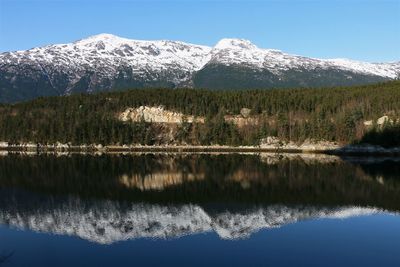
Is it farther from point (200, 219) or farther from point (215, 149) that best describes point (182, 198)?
point (215, 149)

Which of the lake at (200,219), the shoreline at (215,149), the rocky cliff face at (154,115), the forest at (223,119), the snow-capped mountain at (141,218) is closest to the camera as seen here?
the lake at (200,219)

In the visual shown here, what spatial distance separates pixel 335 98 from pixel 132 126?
230ft

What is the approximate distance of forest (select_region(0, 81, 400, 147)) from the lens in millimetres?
158875

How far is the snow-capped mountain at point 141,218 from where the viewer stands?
131 feet

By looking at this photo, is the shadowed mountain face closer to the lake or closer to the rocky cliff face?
the lake

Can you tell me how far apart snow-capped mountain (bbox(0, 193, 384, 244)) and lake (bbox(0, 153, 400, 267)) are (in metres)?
0.09

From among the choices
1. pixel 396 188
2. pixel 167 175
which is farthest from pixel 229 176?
pixel 396 188

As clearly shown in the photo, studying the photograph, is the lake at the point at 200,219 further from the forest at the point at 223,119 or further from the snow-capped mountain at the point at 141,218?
the forest at the point at 223,119

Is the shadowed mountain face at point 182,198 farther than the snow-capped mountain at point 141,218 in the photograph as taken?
Yes

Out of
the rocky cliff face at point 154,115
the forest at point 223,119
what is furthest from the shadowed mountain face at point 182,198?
the rocky cliff face at point 154,115

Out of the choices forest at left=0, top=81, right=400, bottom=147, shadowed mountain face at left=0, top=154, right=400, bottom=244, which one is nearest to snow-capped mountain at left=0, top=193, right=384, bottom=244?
shadowed mountain face at left=0, top=154, right=400, bottom=244

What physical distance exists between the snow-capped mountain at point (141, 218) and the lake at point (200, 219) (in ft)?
0.29

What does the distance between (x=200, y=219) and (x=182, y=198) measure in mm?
12906

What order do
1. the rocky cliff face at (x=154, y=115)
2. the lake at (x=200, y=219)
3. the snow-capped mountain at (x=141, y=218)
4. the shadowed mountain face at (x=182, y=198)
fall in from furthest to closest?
the rocky cliff face at (x=154, y=115)
the shadowed mountain face at (x=182, y=198)
the snow-capped mountain at (x=141, y=218)
the lake at (x=200, y=219)
